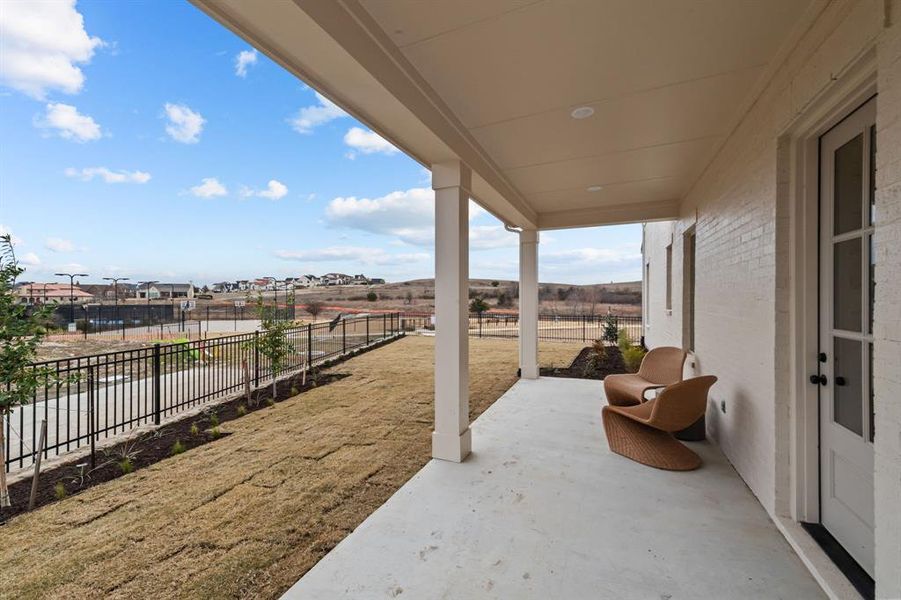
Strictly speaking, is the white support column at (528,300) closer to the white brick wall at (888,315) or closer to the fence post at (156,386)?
the white brick wall at (888,315)

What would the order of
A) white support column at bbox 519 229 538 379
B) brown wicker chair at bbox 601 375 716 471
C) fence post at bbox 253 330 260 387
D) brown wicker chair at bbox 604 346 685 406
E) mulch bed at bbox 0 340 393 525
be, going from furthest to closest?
white support column at bbox 519 229 538 379 < fence post at bbox 253 330 260 387 < brown wicker chair at bbox 604 346 685 406 < brown wicker chair at bbox 601 375 716 471 < mulch bed at bbox 0 340 393 525

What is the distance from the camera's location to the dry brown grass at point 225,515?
1713 millimetres

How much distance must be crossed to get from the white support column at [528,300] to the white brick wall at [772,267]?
220 cm

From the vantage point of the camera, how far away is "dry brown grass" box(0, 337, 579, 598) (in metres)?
1.71

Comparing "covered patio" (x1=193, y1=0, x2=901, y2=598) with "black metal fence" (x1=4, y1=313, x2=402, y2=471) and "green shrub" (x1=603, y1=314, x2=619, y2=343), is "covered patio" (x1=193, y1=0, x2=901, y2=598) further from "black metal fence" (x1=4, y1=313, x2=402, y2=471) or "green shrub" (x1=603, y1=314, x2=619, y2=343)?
"green shrub" (x1=603, y1=314, x2=619, y2=343)

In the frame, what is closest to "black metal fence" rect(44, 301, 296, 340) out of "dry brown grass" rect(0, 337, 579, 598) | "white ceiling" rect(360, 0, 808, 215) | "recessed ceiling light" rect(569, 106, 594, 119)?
"dry brown grass" rect(0, 337, 579, 598)

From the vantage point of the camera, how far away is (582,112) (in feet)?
8.27

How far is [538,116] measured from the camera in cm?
258

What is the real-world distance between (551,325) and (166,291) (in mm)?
13842

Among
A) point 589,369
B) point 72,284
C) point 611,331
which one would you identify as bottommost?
point 589,369

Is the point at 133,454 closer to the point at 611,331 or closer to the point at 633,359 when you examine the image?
the point at 633,359

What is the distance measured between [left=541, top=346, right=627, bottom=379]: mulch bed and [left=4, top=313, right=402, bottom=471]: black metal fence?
459cm

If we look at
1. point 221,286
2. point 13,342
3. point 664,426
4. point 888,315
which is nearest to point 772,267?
point 888,315

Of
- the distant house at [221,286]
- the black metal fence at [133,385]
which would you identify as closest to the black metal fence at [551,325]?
the distant house at [221,286]
